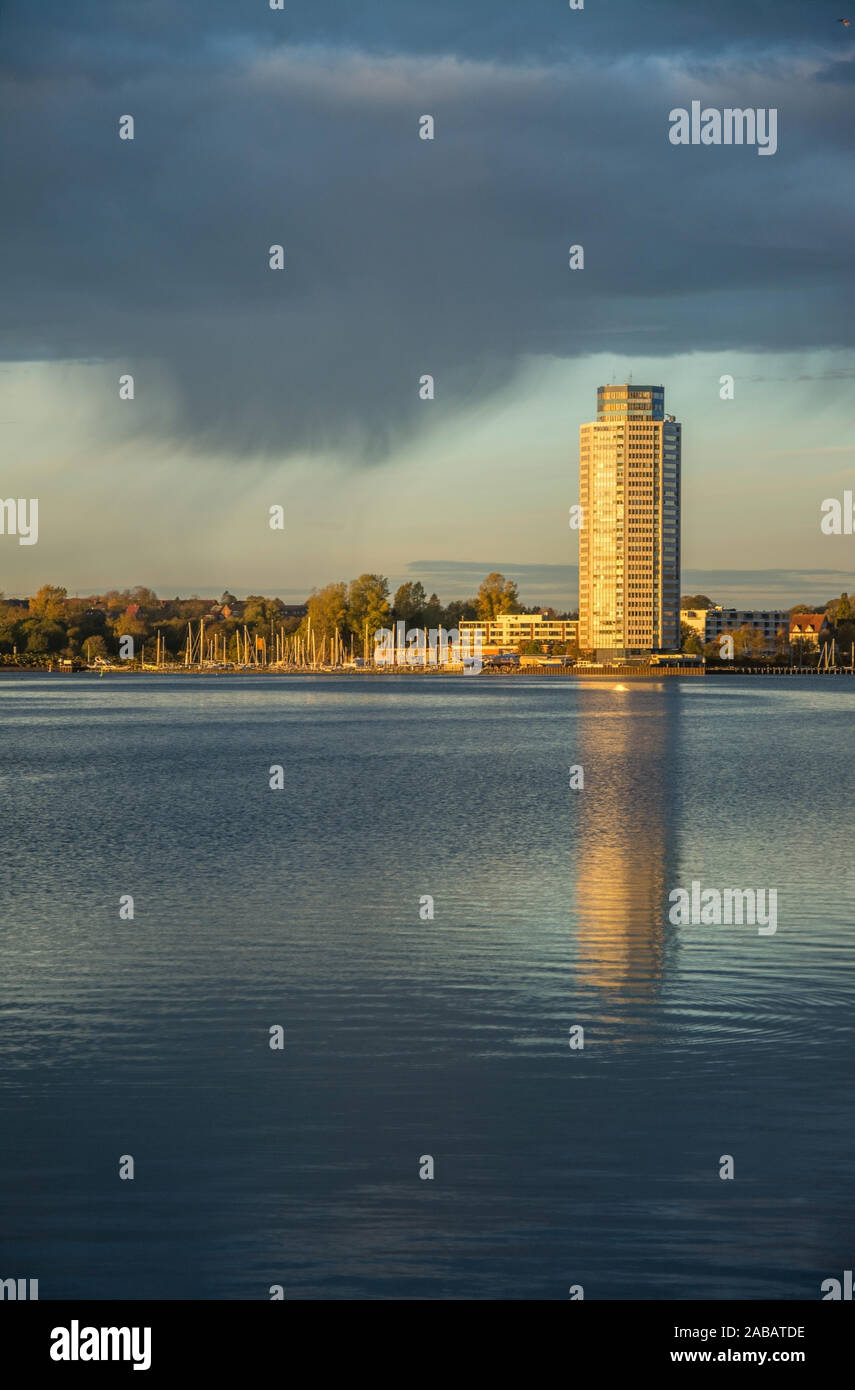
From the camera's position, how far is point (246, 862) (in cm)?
3550

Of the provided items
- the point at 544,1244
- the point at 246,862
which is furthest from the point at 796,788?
the point at 544,1244

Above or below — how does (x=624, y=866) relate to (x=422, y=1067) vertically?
below

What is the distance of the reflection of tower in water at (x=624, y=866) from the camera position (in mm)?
21747

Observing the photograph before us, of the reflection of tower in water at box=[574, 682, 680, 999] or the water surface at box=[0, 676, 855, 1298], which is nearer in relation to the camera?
the water surface at box=[0, 676, 855, 1298]

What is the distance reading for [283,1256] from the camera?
429 inches

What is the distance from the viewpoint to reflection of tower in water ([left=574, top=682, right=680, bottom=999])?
71.3 feet

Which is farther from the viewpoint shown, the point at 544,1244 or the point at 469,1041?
the point at 469,1041

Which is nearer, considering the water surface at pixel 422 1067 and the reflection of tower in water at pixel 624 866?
the water surface at pixel 422 1067

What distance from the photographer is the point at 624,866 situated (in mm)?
34312

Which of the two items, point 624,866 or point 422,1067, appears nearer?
point 422,1067
